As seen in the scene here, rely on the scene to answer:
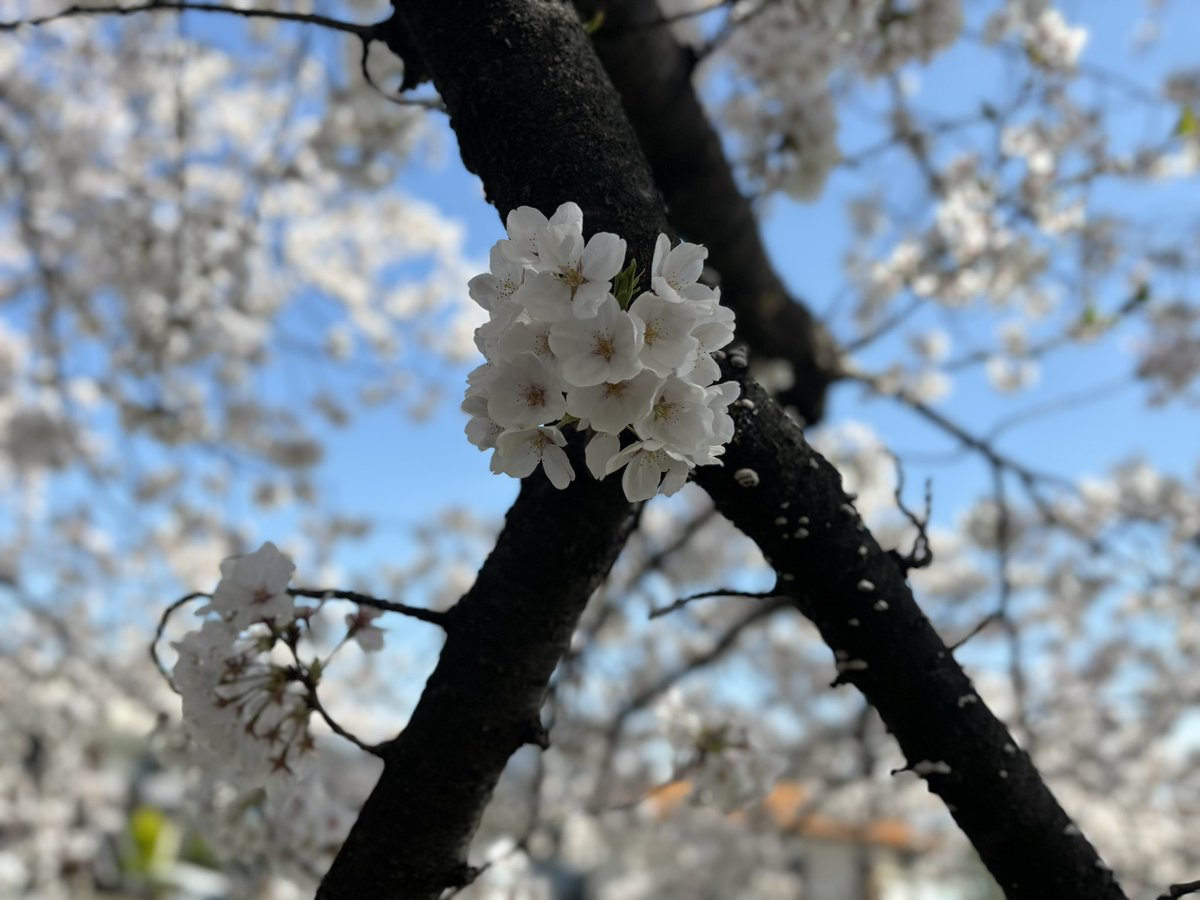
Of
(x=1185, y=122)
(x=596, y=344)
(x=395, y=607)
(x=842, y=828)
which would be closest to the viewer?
(x=596, y=344)

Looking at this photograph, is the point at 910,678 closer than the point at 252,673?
Yes

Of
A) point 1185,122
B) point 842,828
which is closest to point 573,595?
point 1185,122

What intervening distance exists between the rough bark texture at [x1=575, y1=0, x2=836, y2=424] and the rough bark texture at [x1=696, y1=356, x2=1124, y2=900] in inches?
26.2

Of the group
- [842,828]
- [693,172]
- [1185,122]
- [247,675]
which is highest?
[842,828]

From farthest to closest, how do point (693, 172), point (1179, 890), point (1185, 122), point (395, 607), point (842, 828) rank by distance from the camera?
point (842, 828) < point (693, 172) < point (1185, 122) < point (395, 607) < point (1179, 890)

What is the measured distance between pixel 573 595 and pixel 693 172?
1377 millimetres

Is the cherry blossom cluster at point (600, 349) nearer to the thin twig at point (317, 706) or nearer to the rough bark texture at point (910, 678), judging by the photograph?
the rough bark texture at point (910, 678)

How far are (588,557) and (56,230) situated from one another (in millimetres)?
5177

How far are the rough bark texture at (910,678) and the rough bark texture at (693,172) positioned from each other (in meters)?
0.67

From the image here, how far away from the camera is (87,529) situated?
311 inches

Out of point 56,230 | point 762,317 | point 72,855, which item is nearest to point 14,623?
point 72,855

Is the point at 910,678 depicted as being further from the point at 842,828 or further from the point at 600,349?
the point at 842,828

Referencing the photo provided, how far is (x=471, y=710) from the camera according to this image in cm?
97

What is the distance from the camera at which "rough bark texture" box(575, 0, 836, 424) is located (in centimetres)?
170
